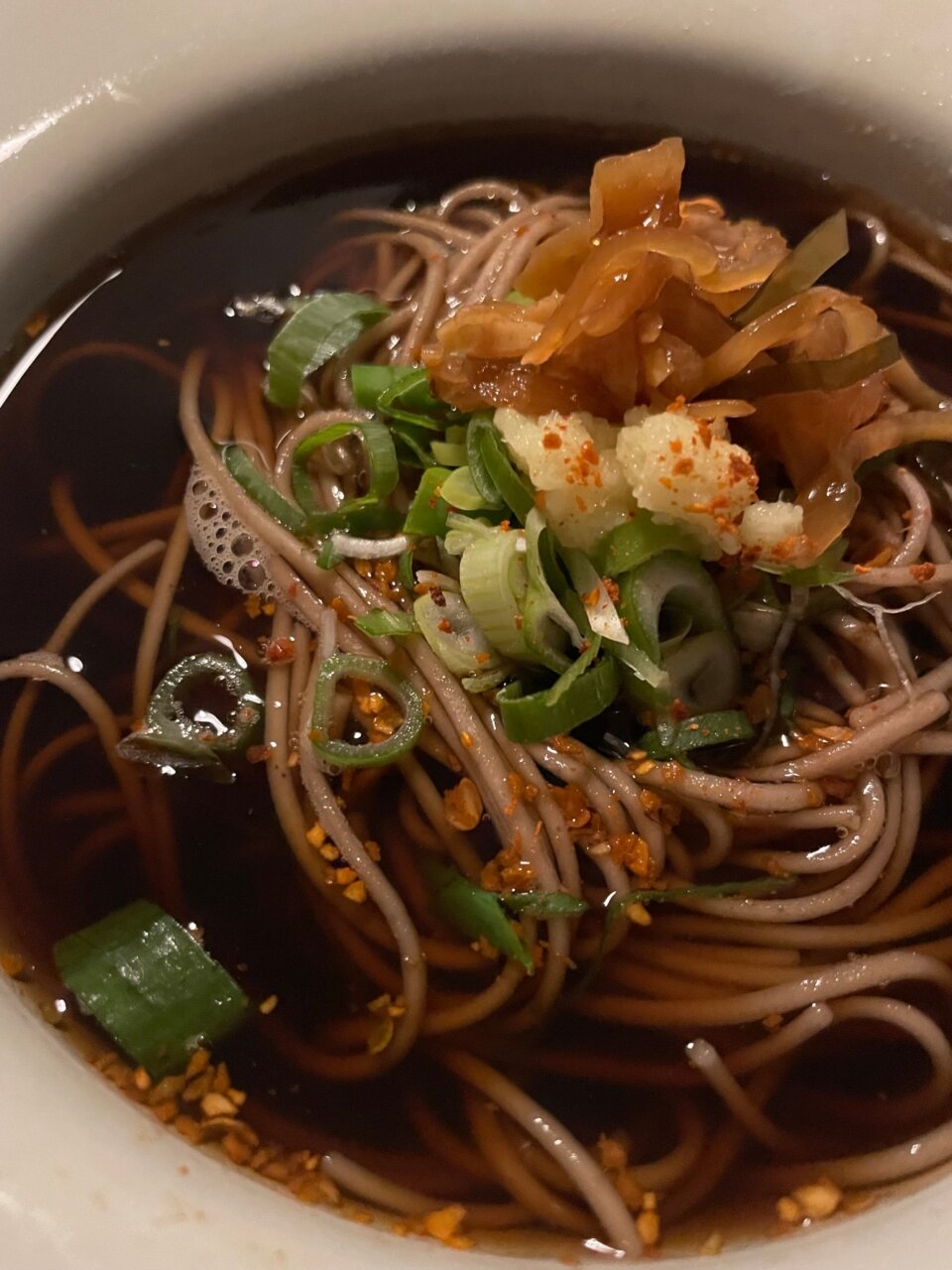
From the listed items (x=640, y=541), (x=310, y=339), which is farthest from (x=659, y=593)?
(x=310, y=339)

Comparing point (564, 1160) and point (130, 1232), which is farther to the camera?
point (564, 1160)

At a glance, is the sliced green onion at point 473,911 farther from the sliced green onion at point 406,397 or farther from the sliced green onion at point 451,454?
the sliced green onion at point 406,397

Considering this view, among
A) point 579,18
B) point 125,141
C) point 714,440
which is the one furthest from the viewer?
point 579,18

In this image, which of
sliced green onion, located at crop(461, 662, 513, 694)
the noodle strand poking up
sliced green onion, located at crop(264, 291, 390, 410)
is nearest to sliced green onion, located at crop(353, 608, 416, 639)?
the noodle strand poking up

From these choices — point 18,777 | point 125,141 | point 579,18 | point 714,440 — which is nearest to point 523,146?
point 579,18

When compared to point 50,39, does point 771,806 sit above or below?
below

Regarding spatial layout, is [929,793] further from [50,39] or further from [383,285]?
[50,39]

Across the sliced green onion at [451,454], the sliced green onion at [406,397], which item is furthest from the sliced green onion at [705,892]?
the sliced green onion at [406,397]
